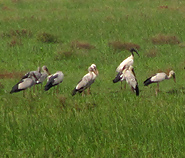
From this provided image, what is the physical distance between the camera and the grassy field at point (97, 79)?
26.1 feet

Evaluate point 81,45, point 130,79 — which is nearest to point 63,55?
point 81,45

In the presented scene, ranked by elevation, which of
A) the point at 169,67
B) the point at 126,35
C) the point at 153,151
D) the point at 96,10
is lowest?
the point at 153,151

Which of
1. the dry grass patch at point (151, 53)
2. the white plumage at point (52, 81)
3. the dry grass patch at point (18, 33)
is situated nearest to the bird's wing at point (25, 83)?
the white plumage at point (52, 81)

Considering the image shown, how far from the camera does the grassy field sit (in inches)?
313

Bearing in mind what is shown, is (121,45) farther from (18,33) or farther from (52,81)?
(52,81)

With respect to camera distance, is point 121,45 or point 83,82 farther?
point 121,45

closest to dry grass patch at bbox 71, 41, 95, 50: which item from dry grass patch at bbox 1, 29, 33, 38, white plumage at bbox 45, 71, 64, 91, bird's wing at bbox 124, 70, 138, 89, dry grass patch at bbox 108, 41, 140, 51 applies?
dry grass patch at bbox 108, 41, 140, 51

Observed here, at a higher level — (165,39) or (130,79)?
(165,39)

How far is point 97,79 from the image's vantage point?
60.9 ft

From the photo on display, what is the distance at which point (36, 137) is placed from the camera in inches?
332

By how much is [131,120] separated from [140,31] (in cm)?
1847

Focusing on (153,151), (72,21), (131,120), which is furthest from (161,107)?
(72,21)

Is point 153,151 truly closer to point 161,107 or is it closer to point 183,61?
point 161,107

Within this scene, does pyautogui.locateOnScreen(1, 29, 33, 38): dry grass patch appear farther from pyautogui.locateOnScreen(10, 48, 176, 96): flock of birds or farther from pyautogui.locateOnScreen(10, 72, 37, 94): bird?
pyautogui.locateOnScreen(10, 72, 37, 94): bird
